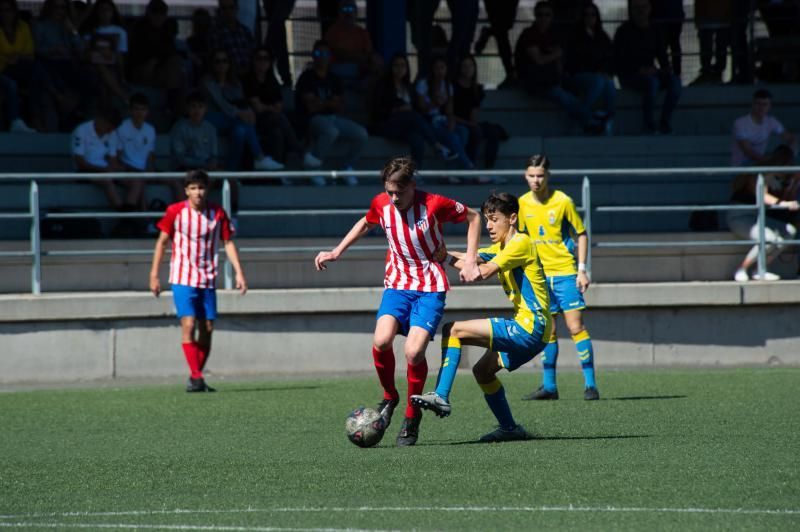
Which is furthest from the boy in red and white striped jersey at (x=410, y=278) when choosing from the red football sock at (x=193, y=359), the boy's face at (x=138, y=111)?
the boy's face at (x=138, y=111)

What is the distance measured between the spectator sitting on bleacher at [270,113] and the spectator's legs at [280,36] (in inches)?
83.1

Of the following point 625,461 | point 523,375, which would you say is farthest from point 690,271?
point 625,461

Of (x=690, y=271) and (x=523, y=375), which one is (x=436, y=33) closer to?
(x=690, y=271)

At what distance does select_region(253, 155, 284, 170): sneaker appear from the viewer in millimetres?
16312

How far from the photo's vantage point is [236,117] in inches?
651

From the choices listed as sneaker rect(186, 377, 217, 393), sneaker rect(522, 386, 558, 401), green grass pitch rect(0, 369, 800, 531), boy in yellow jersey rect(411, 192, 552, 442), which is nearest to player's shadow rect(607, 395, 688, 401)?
green grass pitch rect(0, 369, 800, 531)

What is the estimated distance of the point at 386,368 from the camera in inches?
344

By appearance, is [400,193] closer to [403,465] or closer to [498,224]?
[498,224]

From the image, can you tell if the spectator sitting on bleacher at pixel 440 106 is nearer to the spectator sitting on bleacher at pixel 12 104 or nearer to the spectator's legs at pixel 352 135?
the spectator's legs at pixel 352 135

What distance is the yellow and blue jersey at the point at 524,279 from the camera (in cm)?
843

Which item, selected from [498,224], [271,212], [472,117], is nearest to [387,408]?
[498,224]

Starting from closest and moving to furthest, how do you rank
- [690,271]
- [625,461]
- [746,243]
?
[625,461], [746,243], [690,271]

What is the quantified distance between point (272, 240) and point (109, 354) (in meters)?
2.40

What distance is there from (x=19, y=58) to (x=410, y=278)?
9396 mm
